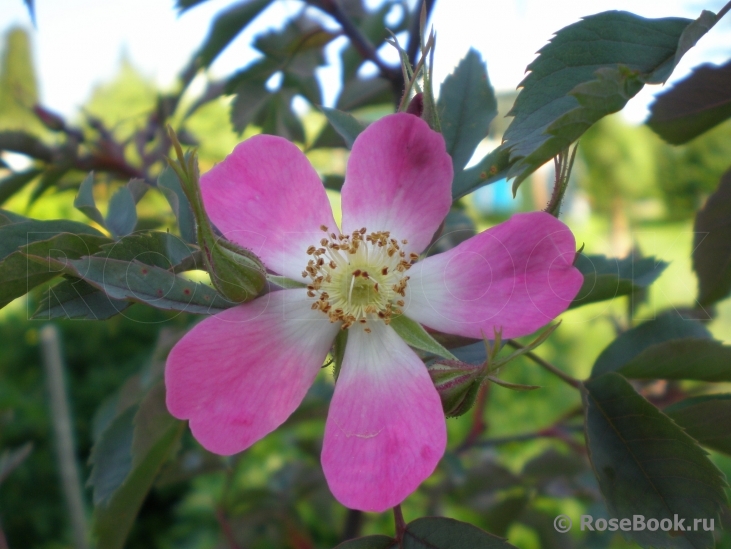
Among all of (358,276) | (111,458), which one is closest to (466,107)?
(358,276)

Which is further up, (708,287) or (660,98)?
(660,98)

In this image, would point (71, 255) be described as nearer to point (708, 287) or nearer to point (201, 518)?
point (708, 287)

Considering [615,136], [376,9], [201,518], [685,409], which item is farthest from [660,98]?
[615,136]

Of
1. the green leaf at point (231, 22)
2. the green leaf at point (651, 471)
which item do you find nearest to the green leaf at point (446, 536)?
the green leaf at point (651, 471)

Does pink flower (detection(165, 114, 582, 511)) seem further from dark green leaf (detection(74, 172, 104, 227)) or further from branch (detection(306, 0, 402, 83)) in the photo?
branch (detection(306, 0, 402, 83))

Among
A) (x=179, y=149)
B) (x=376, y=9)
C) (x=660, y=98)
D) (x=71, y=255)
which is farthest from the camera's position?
(x=376, y=9)

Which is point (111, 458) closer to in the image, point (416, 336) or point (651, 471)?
point (416, 336)

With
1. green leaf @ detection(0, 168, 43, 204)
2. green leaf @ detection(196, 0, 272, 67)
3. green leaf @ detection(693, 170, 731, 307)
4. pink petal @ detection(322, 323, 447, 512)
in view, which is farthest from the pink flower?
green leaf @ detection(0, 168, 43, 204)
